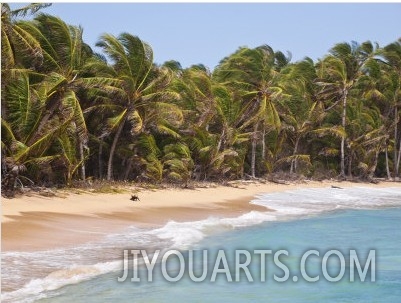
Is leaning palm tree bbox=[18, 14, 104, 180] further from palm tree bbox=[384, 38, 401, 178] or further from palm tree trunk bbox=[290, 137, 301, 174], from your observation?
palm tree bbox=[384, 38, 401, 178]

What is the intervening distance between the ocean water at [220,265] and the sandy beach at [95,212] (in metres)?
0.70

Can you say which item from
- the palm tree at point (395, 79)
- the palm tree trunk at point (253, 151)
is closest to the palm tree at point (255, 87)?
the palm tree trunk at point (253, 151)

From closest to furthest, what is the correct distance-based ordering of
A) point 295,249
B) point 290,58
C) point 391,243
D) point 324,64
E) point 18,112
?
point 295,249 → point 391,243 → point 18,112 → point 324,64 → point 290,58

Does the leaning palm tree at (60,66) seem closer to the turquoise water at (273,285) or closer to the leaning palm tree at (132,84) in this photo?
the leaning palm tree at (132,84)

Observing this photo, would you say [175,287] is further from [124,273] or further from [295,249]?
[295,249]

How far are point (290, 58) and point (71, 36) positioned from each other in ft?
97.7

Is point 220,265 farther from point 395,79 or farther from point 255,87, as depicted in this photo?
point 395,79

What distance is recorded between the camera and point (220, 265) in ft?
34.5

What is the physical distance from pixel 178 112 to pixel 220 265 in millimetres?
12787

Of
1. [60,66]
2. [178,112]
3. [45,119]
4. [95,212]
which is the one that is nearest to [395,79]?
[178,112]

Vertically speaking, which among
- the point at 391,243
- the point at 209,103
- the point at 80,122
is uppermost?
the point at 209,103

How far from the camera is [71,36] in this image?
746 inches

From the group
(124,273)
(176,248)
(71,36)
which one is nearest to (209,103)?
(71,36)

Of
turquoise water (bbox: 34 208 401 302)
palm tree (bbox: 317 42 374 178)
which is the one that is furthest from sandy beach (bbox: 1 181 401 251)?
palm tree (bbox: 317 42 374 178)
